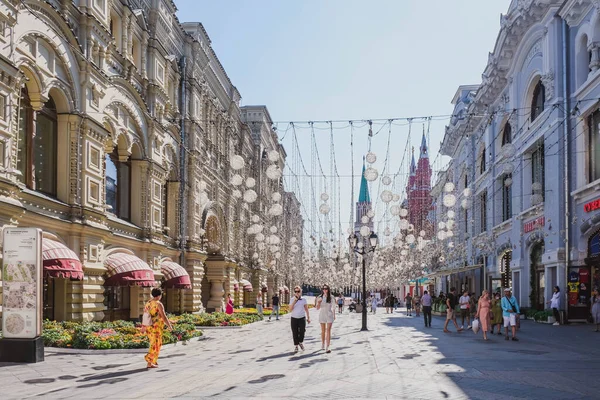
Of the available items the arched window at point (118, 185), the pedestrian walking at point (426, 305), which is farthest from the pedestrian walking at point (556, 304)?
the arched window at point (118, 185)

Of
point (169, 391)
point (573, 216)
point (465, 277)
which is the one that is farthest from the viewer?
point (465, 277)

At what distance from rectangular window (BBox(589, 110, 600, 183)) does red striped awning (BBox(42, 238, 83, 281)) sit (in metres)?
20.3

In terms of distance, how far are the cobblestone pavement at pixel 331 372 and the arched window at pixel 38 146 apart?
6.12 metres

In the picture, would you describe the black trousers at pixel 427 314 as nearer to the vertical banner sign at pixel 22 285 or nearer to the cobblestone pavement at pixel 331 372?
the cobblestone pavement at pixel 331 372

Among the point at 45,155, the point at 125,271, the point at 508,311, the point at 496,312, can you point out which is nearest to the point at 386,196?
the point at 496,312

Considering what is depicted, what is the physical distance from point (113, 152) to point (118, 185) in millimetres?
1590

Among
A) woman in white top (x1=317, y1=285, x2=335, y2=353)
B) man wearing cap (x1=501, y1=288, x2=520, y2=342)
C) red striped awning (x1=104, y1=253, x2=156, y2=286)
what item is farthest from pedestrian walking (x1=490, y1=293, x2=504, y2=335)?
red striped awning (x1=104, y1=253, x2=156, y2=286)

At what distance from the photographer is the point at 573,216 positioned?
30062 millimetres

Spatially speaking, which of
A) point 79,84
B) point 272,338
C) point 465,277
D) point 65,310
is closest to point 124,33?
point 79,84

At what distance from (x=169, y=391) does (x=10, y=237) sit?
5924 mm

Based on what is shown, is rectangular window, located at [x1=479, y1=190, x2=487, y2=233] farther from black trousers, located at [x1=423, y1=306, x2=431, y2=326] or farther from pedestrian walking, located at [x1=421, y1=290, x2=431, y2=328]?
pedestrian walking, located at [x1=421, y1=290, x2=431, y2=328]

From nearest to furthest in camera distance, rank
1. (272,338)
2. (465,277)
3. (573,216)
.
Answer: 1. (272,338)
2. (573,216)
3. (465,277)

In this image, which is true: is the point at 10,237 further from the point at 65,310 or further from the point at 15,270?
the point at 65,310

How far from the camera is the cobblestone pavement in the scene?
11.2 meters
